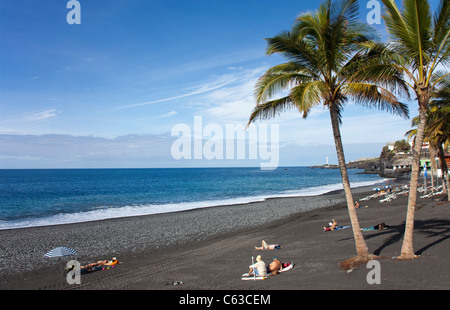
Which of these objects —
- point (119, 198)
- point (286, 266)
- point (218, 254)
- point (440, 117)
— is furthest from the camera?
point (119, 198)

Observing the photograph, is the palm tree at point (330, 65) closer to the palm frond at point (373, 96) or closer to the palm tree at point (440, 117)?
the palm frond at point (373, 96)

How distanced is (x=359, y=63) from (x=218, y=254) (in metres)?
8.73

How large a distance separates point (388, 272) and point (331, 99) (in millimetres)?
4755

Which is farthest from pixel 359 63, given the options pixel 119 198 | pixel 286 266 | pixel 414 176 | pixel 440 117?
pixel 119 198

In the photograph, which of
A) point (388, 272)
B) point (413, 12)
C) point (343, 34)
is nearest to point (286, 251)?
point (388, 272)

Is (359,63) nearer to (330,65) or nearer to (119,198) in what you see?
(330,65)

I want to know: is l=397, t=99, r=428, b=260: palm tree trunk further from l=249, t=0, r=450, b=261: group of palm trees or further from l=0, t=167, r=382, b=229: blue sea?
l=0, t=167, r=382, b=229: blue sea

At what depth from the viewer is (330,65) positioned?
8773 millimetres

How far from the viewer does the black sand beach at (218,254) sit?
781cm

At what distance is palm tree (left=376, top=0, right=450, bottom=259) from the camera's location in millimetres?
7340

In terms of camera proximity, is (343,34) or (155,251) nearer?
(343,34)
